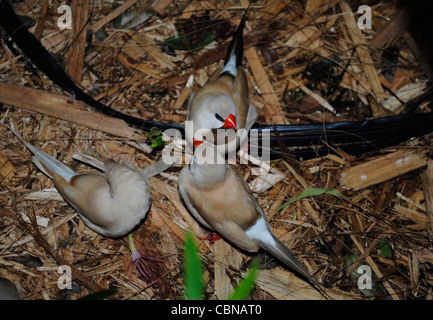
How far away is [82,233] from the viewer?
2809 millimetres

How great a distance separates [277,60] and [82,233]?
245 cm

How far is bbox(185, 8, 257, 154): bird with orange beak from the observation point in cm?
284

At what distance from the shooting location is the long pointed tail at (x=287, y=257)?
2.50 m

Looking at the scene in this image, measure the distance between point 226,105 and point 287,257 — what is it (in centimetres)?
126

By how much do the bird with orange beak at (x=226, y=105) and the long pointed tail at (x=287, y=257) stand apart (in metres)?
0.89

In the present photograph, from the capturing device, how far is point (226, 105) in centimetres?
282

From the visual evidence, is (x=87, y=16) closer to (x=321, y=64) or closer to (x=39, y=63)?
(x=39, y=63)

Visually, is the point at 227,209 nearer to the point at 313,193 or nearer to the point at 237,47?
the point at 313,193

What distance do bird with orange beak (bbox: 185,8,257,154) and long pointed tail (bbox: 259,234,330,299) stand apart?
2.92 feet

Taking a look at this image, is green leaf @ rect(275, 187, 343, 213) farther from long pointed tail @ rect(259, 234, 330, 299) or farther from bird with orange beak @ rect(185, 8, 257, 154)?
bird with orange beak @ rect(185, 8, 257, 154)

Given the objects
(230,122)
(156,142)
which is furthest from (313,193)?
(156,142)

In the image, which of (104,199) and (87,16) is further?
(87,16)

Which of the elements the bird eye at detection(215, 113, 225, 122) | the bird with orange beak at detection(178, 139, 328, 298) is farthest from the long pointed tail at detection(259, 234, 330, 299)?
the bird eye at detection(215, 113, 225, 122)
